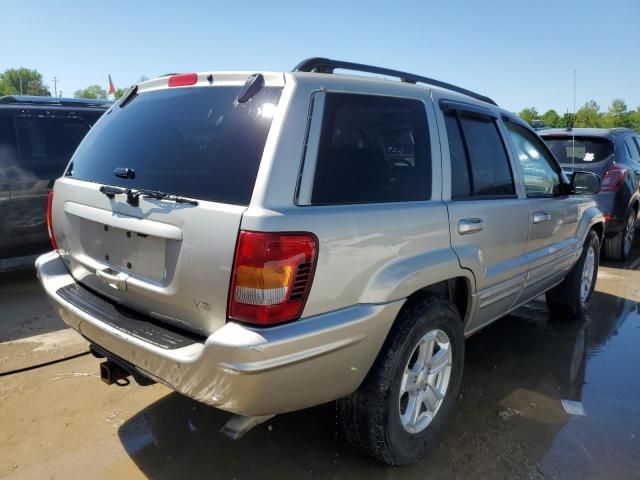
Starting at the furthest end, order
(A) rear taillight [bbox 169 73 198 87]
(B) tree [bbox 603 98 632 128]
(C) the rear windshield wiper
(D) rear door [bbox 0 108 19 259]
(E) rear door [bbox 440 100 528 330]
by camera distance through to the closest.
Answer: (B) tree [bbox 603 98 632 128]
(D) rear door [bbox 0 108 19 259]
(E) rear door [bbox 440 100 528 330]
(A) rear taillight [bbox 169 73 198 87]
(C) the rear windshield wiper

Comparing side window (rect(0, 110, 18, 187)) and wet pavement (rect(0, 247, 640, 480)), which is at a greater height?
side window (rect(0, 110, 18, 187))

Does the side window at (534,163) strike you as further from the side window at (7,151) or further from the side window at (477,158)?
the side window at (7,151)

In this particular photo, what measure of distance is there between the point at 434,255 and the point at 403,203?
1.00 ft

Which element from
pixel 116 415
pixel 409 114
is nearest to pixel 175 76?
pixel 409 114

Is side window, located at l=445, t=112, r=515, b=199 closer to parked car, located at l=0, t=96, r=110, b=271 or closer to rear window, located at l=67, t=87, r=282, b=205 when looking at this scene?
rear window, located at l=67, t=87, r=282, b=205

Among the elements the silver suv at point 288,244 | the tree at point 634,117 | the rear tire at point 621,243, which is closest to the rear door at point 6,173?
the silver suv at point 288,244

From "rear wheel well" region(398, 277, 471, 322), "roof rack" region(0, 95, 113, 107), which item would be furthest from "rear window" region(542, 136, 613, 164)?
"roof rack" region(0, 95, 113, 107)

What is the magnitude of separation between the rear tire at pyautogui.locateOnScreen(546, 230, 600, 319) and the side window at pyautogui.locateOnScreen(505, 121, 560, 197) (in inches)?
39.9

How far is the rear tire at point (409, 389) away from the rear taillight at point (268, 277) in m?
0.63

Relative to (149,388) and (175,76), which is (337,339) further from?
(149,388)

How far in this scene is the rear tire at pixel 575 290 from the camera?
15.2 ft

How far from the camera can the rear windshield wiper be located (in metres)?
2.08

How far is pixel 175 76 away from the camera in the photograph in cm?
257

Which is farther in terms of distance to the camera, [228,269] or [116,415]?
[116,415]
